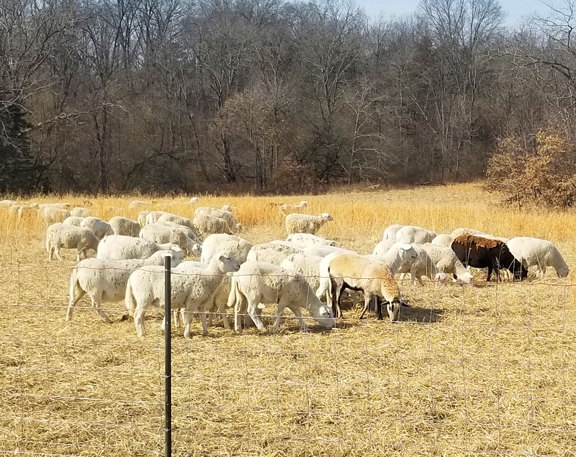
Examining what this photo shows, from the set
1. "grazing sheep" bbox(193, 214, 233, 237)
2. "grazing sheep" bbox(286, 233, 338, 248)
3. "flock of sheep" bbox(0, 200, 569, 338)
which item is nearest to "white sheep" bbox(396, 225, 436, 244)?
"flock of sheep" bbox(0, 200, 569, 338)

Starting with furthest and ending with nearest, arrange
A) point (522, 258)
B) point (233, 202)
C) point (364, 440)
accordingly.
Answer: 1. point (233, 202)
2. point (522, 258)
3. point (364, 440)

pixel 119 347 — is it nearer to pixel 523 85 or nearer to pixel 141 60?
pixel 523 85

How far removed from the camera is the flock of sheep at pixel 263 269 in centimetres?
886

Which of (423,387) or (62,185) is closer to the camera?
(423,387)

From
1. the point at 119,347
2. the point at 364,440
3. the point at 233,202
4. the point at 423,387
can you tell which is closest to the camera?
the point at 364,440

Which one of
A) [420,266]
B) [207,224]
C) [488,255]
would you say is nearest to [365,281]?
[420,266]

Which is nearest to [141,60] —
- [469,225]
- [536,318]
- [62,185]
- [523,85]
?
[62,185]

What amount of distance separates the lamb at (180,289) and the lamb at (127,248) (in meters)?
2.71

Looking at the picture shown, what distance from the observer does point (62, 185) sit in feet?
140

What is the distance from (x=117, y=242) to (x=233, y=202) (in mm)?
14616

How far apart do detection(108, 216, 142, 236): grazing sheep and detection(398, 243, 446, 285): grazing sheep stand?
25.1 feet

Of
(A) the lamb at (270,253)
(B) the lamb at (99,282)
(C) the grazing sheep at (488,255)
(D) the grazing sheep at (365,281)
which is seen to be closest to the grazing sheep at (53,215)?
(A) the lamb at (270,253)

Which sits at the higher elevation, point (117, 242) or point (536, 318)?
point (117, 242)

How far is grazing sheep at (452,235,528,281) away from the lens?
Answer: 1344 cm
